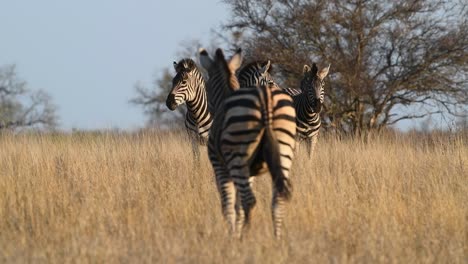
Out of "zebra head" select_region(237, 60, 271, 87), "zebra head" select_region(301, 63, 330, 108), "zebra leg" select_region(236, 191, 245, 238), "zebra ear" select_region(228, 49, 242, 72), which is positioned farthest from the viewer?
"zebra head" select_region(301, 63, 330, 108)

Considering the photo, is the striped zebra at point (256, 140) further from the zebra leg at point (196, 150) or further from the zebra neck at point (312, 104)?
the zebra neck at point (312, 104)

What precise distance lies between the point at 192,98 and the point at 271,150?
6049mm

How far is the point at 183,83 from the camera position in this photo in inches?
455

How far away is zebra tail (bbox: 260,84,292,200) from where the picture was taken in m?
5.71

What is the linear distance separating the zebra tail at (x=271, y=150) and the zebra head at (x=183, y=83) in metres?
5.72

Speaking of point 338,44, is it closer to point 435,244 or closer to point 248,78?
point 248,78

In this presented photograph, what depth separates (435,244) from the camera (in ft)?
20.1

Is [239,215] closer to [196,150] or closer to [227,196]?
[227,196]

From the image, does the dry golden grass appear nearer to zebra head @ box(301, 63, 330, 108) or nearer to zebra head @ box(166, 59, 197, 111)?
zebra head @ box(166, 59, 197, 111)

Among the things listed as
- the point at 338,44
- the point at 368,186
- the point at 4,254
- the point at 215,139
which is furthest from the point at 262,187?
the point at 338,44

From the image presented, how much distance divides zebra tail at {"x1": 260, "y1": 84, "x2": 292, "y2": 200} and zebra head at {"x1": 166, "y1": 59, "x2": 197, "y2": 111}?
5.72 m

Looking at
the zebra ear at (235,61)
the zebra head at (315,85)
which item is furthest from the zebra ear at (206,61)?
the zebra head at (315,85)

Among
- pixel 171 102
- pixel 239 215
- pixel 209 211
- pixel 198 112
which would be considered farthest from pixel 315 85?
pixel 239 215

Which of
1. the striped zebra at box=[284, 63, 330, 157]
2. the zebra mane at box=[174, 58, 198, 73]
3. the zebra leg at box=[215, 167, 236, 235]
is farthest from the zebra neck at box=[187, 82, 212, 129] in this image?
the zebra leg at box=[215, 167, 236, 235]
